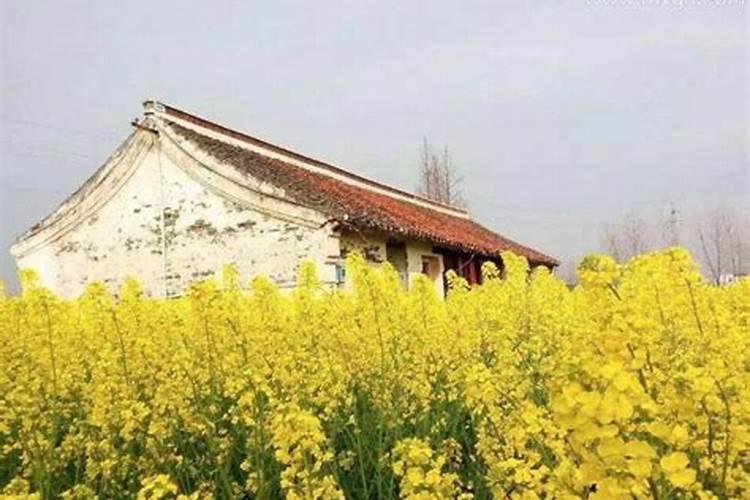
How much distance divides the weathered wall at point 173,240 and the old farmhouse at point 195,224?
19mm

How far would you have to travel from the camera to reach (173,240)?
16.2 metres

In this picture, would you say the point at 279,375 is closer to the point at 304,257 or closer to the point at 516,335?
the point at 516,335

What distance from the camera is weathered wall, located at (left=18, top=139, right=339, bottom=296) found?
1462cm

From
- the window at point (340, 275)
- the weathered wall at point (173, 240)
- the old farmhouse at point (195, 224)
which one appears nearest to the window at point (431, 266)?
the old farmhouse at point (195, 224)

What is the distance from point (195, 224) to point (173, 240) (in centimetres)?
60

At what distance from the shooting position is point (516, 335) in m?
5.85

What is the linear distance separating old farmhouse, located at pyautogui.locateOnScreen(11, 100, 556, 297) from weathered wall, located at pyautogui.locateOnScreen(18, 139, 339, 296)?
19mm

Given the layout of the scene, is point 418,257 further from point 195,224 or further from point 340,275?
point 195,224

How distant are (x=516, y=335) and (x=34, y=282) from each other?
10.1ft

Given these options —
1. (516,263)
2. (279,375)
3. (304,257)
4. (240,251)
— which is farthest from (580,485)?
(240,251)

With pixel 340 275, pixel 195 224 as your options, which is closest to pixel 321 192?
pixel 195 224

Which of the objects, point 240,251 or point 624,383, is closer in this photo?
point 624,383

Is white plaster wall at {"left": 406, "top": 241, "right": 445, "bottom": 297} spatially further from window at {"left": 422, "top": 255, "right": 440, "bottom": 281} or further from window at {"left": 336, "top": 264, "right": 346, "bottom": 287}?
window at {"left": 336, "top": 264, "right": 346, "bottom": 287}

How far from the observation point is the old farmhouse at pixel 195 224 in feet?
48.1
